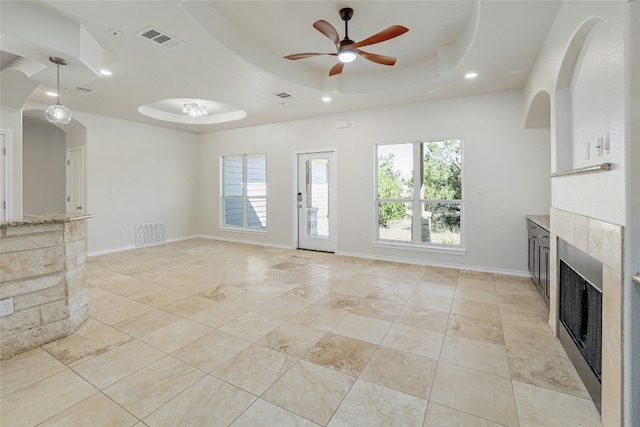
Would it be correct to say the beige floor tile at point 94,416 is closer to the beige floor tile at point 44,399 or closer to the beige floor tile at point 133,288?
the beige floor tile at point 44,399

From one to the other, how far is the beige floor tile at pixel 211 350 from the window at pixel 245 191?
4549 mm

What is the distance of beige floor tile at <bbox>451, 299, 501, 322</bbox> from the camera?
9.87 feet

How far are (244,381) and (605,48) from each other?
298cm

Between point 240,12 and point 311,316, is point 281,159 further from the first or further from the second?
point 311,316

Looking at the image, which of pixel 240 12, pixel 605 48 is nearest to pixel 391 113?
pixel 240 12

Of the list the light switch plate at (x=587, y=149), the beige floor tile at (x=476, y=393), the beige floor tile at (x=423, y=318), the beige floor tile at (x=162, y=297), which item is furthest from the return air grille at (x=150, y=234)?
the light switch plate at (x=587, y=149)

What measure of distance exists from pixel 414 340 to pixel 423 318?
19.2 inches

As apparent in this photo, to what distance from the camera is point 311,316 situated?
9.90 ft

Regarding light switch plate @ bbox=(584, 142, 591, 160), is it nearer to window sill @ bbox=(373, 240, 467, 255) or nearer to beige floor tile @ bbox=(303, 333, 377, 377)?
beige floor tile @ bbox=(303, 333, 377, 377)

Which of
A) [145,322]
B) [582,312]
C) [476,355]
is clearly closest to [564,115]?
[582,312]

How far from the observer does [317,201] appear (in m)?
6.29

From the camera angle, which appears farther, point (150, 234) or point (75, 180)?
point (150, 234)

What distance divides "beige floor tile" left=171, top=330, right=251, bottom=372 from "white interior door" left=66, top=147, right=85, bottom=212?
16.9ft

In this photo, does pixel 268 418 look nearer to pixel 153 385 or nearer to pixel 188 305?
Answer: pixel 153 385
